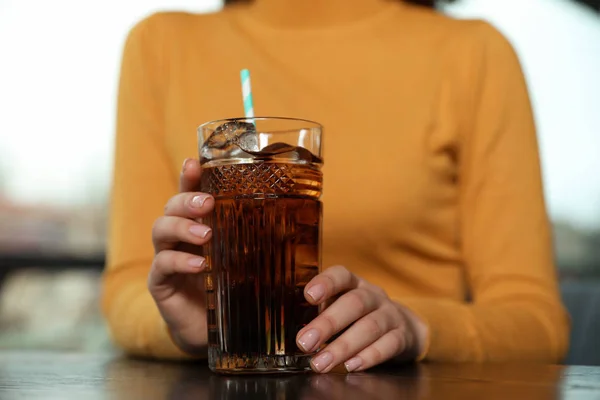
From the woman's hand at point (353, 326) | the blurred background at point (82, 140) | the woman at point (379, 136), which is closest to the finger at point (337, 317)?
the woman's hand at point (353, 326)

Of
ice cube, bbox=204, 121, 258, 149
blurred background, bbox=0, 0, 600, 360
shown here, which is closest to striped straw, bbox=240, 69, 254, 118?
ice cube, bbox=204, 121, 258, 149

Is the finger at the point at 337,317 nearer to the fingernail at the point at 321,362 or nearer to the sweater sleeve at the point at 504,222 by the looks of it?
the fingernail at the point at 321,362

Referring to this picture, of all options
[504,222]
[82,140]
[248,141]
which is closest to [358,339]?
[248,141]

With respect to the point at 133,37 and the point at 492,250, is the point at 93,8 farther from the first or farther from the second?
the point at 492,250

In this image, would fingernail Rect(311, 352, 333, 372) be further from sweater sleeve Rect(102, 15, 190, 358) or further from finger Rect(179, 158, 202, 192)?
sweater sleeve Rect(102, 15, 190, 358)

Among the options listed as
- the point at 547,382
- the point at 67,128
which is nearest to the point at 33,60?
the point at 67,128
